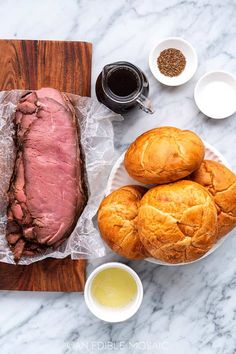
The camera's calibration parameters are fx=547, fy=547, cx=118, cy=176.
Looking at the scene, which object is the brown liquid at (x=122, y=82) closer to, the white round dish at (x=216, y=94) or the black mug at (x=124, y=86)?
the black mug at (x=124, y=86)

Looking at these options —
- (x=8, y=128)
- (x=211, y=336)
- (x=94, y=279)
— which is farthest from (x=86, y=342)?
(x=8, y=128)

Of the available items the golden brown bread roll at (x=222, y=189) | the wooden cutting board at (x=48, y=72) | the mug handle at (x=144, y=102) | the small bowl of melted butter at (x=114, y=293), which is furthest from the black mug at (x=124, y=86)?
the small bowl of melted butter at (x=114, y=293)

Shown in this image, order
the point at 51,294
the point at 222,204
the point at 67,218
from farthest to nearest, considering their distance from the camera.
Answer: the point at 51,294 → the point at 67,218 → the point at 222,204

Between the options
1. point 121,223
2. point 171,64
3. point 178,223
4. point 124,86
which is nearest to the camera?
point 178,223

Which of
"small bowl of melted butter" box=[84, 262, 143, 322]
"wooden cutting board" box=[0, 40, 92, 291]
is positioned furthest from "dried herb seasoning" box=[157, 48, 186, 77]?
"small bowl of melted butter" box=[84, 262, 143, 322]

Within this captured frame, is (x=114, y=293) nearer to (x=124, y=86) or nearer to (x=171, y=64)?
(x=124, y=86)

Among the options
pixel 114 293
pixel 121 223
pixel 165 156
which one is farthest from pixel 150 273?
pixel 165 156

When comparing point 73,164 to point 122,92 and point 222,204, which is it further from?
point 222,204
